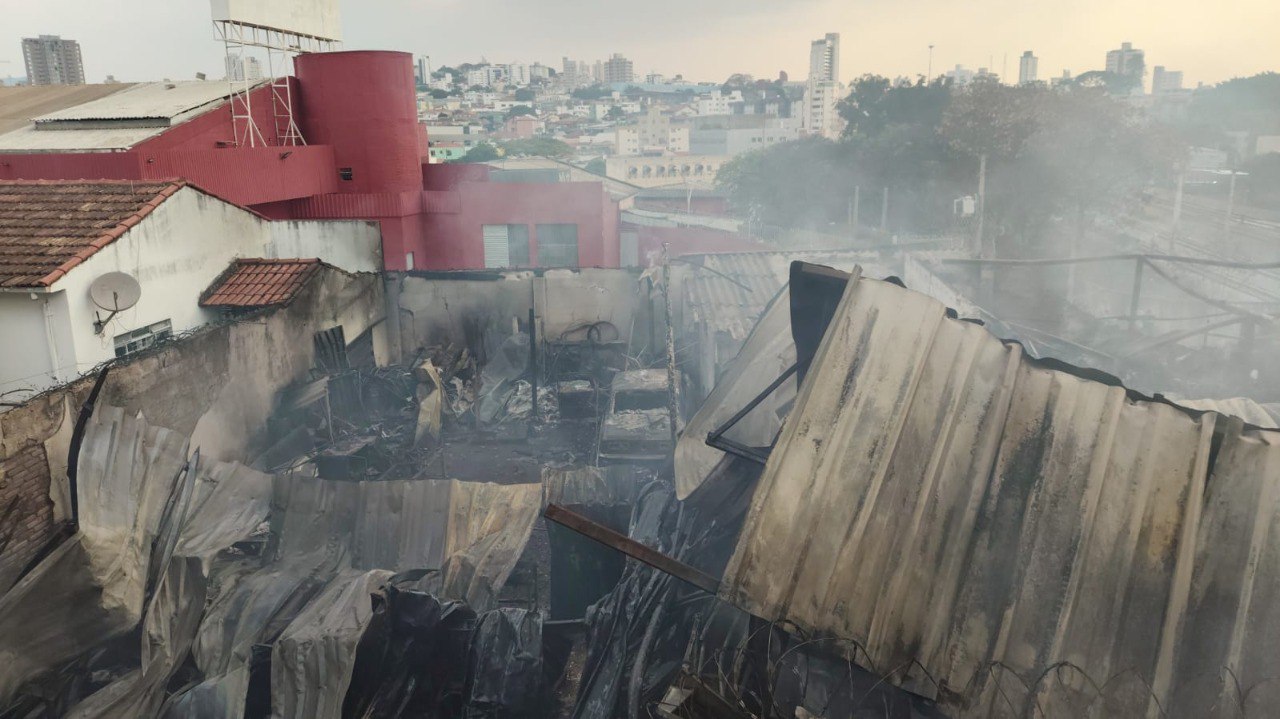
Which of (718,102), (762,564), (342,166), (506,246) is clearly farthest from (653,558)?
(718,102)

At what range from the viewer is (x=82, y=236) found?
370 inches

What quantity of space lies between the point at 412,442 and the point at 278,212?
8.44m

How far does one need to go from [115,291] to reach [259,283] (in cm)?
271

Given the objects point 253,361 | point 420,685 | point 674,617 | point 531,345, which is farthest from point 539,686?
point 531,345

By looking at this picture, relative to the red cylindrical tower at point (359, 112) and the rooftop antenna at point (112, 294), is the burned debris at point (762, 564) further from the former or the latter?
the red cylindrical tower at point (359, 112)

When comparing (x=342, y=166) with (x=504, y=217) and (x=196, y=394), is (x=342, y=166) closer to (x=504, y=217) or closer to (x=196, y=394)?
(x=504, y=217)

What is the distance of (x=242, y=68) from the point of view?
67.3 ft

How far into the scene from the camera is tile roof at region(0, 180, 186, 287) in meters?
8.85

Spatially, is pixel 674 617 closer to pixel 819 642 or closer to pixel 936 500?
pixel 819 642

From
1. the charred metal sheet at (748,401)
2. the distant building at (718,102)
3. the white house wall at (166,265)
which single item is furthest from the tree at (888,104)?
the distant building at (718,102)

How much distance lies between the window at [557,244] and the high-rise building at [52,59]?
1079 inches

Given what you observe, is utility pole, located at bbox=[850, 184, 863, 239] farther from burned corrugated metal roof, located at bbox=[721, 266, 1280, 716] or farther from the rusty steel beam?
the rusty steel beam

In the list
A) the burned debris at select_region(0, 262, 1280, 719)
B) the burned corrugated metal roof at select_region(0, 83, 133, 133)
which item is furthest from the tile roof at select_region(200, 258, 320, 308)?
the burned corrugated metal roof at select_region(0, 83, 133, 133)

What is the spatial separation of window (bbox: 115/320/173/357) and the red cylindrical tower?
977 centimetres
